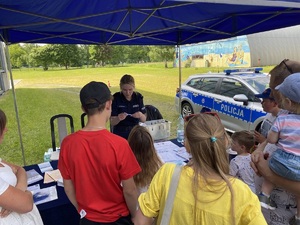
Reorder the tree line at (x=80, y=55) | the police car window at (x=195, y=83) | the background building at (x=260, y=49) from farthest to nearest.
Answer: the tree line at (x=80, y=55) < the background building at (x=260, y=49) < the police car window at (x=195, y=83)

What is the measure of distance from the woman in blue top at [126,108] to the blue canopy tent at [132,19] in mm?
808

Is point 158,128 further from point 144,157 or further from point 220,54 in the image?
point 220,54

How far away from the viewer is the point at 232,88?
17.4 ft

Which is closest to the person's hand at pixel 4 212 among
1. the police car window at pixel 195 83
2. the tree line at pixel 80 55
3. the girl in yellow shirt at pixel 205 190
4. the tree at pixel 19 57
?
the girl in yellow shirt at pixel 205 190

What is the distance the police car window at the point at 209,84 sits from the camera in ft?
19.3

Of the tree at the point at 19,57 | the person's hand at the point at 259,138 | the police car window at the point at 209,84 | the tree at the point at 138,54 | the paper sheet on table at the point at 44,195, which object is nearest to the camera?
the paper sheet on table at the point at 44,195

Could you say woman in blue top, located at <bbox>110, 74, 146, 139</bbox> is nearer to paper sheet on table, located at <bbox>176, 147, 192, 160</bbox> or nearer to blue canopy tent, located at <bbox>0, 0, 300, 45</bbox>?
paper sheet on table, located at <bbox>176, 147, 192, 160</bbox>

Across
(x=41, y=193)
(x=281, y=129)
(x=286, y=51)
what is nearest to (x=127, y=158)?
(x=281, y=129)

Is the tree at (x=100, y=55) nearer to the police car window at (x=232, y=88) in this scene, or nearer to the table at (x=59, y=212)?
the police car window at (x=232, y=88)

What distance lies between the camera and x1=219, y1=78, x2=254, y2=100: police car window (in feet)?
16.0

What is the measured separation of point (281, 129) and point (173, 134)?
451 centimetres

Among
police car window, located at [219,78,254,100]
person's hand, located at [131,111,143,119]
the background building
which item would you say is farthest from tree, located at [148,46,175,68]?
person's hand, located at [131,111,143,119]

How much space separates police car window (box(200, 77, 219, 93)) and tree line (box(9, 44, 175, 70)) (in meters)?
31.3

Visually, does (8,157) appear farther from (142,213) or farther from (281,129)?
(281,129)
